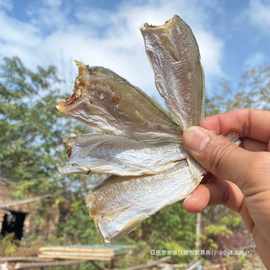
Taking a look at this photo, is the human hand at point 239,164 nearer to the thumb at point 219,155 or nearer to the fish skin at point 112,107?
the thumb at point 219,155

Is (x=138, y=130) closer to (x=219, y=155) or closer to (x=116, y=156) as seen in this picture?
(x=116, y=156)

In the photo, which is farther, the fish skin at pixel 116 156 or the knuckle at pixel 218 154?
the knuckle at pixel 218 154

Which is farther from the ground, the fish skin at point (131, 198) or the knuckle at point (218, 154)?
the knuckle at point (218, 154)

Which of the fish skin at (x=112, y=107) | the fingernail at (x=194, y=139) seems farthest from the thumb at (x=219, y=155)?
the fish skin at (x=112, y=107)

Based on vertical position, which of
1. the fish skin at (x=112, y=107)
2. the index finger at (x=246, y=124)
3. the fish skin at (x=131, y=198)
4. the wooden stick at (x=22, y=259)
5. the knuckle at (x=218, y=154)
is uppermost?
the index finger at (x=246, y=124)

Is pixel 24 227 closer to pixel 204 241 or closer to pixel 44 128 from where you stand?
pixel 44 128

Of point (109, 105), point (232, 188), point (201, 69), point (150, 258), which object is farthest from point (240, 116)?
point (150, 258)
